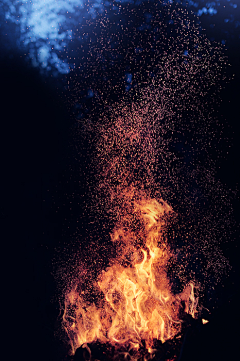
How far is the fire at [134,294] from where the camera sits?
212 centimetres

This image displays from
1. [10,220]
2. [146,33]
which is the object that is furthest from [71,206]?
[146,33]

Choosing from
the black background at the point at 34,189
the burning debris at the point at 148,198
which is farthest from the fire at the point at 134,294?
the black background at the point at 34,189

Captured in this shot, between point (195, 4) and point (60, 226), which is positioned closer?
point (195, 4)

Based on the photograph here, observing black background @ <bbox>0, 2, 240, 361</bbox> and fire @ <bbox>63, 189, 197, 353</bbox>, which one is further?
black background @ <bbox>0, 2, 240, 361</bbox>

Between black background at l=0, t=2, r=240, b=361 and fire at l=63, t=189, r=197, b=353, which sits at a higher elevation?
black background at l=0, t=2, r=240, b=361

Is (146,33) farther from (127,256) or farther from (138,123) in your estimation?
(127,256)

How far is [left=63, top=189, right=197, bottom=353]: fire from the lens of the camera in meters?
2.12

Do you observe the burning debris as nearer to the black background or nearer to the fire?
the fire

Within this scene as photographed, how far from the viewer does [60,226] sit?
2350 millimetres

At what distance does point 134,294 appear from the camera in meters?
2.19

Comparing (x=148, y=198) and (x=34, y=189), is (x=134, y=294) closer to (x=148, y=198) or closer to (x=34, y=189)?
(x=148, y=198)

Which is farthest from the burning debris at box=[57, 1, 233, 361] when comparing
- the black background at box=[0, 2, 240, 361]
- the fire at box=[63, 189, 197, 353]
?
the black background at box=[0, 2, 240, 361]

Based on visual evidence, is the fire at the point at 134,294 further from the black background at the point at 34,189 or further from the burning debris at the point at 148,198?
the black background at the point at 34,189

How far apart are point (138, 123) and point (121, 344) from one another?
2.49 metres
